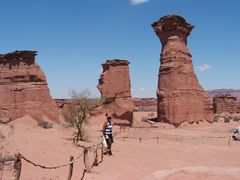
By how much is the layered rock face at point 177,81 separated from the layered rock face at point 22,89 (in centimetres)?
1071

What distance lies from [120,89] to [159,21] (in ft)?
27.0

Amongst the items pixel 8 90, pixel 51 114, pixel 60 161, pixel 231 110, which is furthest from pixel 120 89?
pixel 231 110

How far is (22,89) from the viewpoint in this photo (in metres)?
30.1

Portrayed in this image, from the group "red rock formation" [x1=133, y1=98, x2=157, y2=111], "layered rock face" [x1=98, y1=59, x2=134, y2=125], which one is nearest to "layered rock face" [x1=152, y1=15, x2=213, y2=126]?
"layered rock face" [x1=98, y1=59, x2=134, y2=125]

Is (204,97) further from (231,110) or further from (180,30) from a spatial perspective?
(231,110)

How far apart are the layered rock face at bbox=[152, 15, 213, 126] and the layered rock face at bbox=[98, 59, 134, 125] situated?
3.86 meters

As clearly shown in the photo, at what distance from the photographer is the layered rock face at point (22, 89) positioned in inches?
1169

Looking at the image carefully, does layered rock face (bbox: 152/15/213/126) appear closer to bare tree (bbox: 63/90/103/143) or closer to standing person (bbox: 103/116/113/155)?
bare tree (bbox: 63/90/103/143)

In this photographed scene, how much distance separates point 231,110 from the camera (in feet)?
213

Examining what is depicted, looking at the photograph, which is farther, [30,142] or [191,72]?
[191,72]

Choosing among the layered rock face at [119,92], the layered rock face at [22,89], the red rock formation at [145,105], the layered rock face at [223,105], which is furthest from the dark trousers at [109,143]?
the red rock formation at [145,105]

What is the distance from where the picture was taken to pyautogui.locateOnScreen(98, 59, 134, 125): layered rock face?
107 ft

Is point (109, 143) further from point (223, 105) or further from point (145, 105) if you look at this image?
point (145, 105)

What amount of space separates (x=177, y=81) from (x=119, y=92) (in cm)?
565
